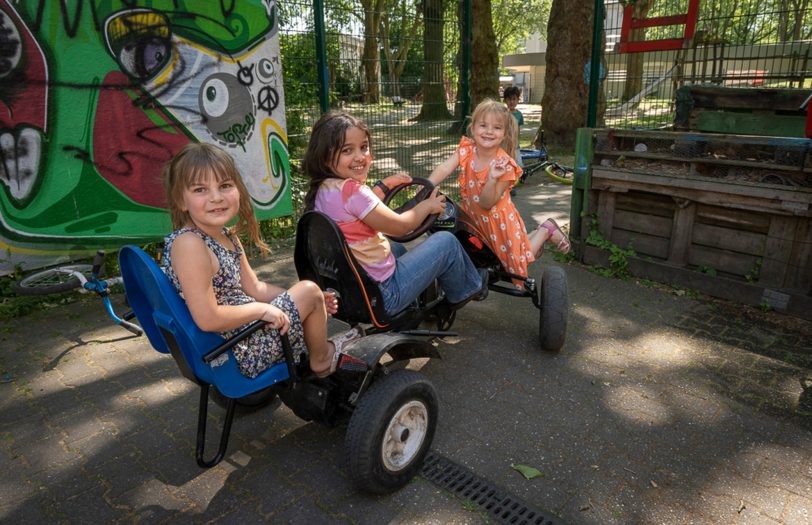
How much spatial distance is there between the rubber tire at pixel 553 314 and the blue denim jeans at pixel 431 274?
1.87 ft

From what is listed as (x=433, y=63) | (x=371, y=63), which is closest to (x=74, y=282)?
(x=371, y=63)

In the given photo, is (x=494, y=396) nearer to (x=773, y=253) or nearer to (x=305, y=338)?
(x=305, y=338)

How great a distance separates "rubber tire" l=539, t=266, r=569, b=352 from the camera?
11.9ft

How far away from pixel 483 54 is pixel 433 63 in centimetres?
603

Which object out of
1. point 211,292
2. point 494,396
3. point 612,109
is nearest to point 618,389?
point 494,396

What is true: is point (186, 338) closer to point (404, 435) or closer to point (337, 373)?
point (337, 373)

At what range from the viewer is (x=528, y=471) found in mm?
2586

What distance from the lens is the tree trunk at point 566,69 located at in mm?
10906

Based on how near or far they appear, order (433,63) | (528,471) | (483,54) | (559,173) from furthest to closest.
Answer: (483,54), (559,173), (433,63), (528,471)

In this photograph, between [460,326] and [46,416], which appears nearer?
[46,416]

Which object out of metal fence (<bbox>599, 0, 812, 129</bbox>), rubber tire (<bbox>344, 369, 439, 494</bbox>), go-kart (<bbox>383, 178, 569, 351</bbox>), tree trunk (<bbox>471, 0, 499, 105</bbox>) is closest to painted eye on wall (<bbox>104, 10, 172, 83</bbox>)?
go-kart (<bbox>383, 178, 569, 351</bbox>)

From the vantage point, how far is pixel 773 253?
4.20 meters

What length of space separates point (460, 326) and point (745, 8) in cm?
451

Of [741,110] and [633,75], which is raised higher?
[633,75]
